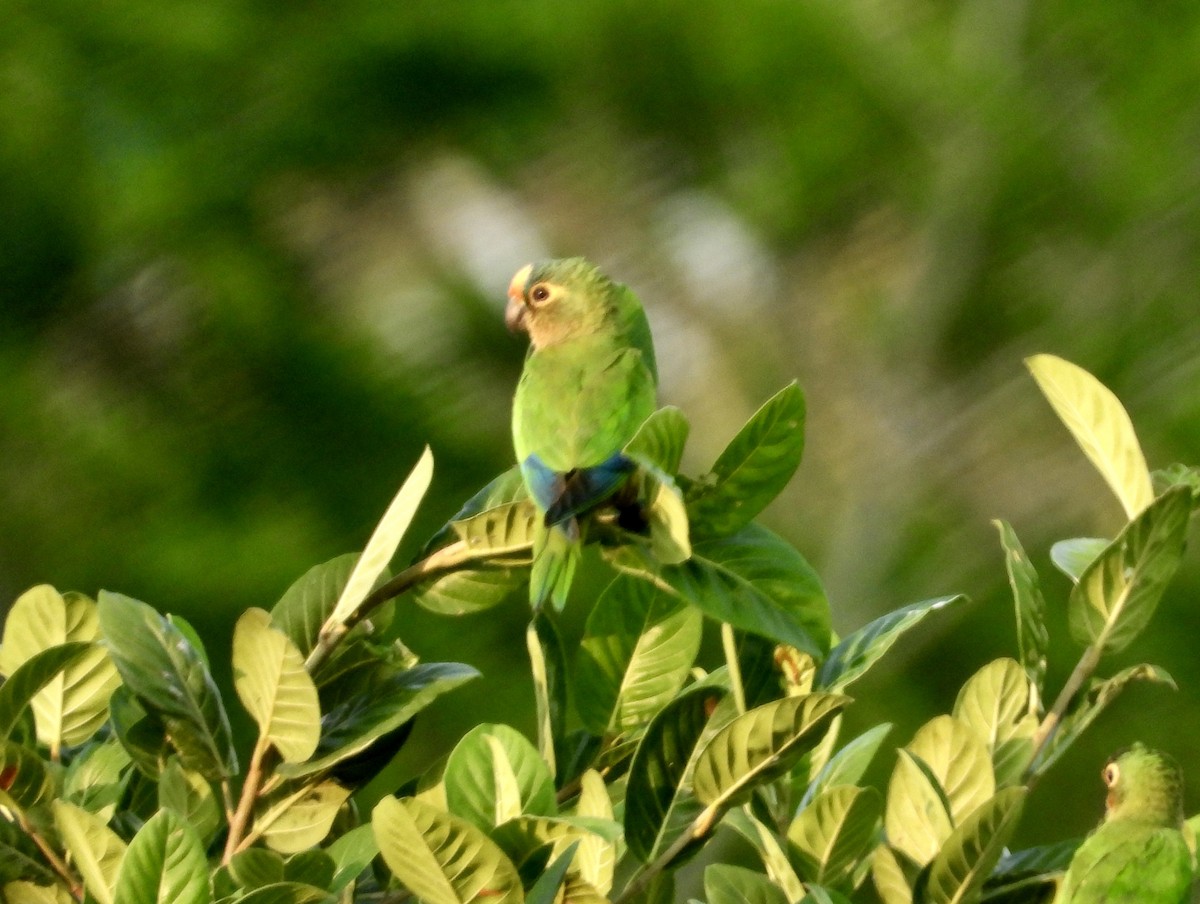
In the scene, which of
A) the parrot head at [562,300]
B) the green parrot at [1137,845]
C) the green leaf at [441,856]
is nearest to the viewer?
the green leaf at [441,856]

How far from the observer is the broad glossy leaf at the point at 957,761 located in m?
0.69

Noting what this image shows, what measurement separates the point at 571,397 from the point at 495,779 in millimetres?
453

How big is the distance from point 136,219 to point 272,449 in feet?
1.20

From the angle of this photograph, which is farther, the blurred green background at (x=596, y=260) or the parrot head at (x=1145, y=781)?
the blurred green background at (x=596, y=260)

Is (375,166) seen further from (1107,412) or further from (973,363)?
(1107,412)

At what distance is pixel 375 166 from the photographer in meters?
2.19

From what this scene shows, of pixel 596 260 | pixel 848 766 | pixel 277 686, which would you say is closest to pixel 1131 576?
pixel 848 766

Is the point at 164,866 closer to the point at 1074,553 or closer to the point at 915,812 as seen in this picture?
the point at 915,812

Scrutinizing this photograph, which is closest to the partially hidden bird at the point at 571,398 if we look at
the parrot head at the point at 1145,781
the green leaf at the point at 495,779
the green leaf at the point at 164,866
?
the green leaf at the point at 495,779

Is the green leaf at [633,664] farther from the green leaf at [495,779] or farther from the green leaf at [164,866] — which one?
the green leaf at [164,866]

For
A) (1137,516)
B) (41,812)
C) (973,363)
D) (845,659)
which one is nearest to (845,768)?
(845,659)

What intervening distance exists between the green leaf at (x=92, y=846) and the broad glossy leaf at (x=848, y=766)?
333mm

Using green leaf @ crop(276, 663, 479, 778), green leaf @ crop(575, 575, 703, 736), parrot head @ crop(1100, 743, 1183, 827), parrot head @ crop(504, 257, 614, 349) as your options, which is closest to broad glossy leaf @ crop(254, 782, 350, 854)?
green leaf @ crop(276, 663, 479, 778)

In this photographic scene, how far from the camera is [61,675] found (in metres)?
0.77
